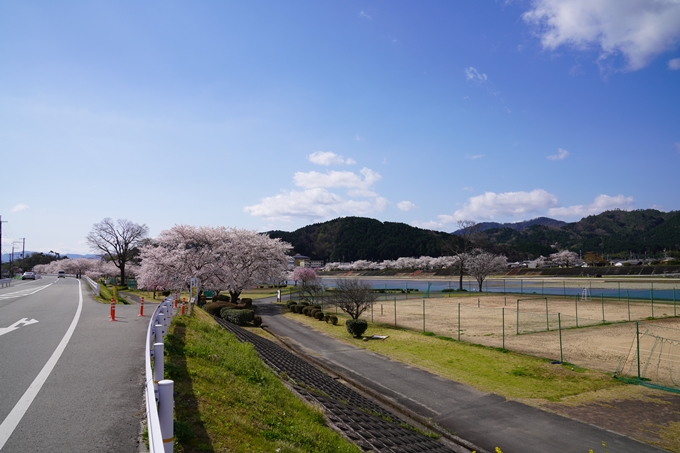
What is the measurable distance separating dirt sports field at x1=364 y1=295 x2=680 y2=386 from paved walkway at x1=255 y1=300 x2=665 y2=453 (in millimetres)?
6605

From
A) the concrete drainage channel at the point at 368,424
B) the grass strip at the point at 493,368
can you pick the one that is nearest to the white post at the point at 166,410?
the concrete drainage channel at the point at 368,424

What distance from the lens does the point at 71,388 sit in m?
7.76

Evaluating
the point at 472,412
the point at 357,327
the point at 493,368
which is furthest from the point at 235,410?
the point at 357,327

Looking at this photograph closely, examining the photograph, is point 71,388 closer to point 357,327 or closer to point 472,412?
point 472,412

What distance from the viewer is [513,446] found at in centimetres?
1162

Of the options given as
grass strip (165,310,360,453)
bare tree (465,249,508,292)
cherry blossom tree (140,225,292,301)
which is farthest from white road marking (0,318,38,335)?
bare tree (465,249,508,292)

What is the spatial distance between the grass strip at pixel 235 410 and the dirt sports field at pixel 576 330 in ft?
50.7

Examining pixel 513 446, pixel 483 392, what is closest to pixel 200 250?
pixel 483 392

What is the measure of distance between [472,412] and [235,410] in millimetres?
9916

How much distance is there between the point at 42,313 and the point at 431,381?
61.1 feet

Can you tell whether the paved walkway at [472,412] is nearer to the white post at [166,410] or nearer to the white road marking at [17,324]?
the white post at [166,410]

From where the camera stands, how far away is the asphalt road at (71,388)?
561 cm

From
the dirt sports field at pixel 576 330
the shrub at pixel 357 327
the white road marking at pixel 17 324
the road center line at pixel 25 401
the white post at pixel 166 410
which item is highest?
the white post at pixel 166 410

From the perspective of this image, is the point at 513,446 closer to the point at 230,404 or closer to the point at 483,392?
the point at 483,392
